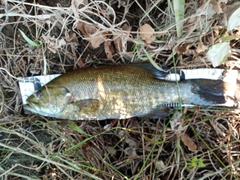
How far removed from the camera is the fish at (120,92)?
7.47 ft

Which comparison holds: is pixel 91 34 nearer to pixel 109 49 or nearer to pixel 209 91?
pixel 109 49

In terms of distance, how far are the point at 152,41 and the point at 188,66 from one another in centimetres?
35

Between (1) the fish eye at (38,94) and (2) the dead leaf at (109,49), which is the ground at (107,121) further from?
(1) the fish eye at (38,94)

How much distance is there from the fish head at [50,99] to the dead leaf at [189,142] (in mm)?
931

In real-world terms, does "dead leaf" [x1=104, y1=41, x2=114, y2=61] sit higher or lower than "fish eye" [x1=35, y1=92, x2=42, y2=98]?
higher

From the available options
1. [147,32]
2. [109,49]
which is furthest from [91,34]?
[147,32]

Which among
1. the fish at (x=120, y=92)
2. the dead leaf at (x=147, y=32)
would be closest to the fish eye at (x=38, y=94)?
the fish at (x=120, y=92)

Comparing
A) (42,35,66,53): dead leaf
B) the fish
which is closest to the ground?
(42,35,66,53): dead leaf

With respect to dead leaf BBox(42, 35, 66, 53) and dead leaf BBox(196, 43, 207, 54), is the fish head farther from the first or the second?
dead leaf BBox(196, 43, 207, 54)

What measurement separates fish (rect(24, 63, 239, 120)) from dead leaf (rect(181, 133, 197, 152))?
240 millimetres

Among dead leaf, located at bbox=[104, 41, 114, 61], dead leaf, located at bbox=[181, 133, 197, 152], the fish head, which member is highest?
dead leaf, located at bbox=[104, 41, 114, 61]

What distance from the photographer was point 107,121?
2465 mm

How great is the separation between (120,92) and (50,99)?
530 mm

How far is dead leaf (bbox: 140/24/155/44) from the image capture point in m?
2.17
